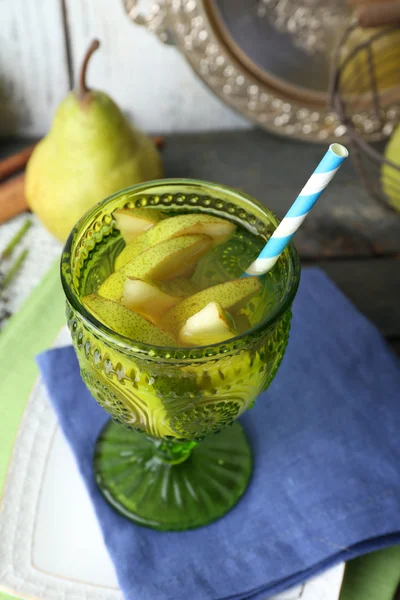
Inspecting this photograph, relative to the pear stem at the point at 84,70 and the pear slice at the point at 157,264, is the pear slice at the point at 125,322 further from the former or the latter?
the pear stem at the point at 84,70

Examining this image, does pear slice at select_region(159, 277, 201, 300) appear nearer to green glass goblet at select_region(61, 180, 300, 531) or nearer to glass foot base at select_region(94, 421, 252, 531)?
green glass goblet at select_region(61, 180, 300, 531)

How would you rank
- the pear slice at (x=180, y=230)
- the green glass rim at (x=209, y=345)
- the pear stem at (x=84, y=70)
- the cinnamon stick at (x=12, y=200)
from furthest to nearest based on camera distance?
the cinnamon stick at (x=12, y=200), the pear stem at (x=84, y=70), the pear slice at (x=180, y=230), the green glass rim at (x=209, y=345)

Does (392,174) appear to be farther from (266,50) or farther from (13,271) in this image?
(13,271)

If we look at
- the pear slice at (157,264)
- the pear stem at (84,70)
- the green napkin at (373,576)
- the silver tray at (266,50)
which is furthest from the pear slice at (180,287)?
the silver tray at (266,50)

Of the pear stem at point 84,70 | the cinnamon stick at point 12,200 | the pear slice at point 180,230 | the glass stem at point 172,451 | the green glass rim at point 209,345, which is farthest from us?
the cinnamon stick at point 12,200

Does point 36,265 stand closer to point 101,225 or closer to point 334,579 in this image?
point 101,225

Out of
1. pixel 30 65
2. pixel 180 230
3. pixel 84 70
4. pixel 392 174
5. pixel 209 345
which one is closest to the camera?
pixel 209 345

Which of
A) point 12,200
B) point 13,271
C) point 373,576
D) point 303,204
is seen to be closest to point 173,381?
point 303,204
